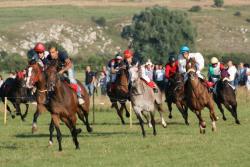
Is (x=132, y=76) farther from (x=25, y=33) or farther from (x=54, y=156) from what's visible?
(x=25, y=33)

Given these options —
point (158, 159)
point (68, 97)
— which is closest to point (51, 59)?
point (68, 97)

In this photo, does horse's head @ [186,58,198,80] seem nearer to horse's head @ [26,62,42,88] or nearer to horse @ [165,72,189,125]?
horse @ [165,72,189,125]

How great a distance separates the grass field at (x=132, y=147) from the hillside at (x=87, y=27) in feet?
368

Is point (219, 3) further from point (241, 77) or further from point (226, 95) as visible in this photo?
point (226, 95)

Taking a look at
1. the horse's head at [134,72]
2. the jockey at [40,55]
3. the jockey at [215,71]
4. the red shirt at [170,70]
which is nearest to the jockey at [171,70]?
the red shirt at [170,70]

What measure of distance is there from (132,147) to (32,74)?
3.14 meters

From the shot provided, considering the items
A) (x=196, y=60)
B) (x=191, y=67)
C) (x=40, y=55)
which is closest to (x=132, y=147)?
(x=40, y=55)

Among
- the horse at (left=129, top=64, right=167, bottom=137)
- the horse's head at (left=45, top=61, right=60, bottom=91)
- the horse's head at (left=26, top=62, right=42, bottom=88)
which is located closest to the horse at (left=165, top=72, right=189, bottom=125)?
the horse at (left=129, top=64, right=167, bottom=137)

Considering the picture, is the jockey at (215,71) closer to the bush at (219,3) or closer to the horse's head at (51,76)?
the horse's head at (51,76)

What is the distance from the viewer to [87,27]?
160375 millimetres

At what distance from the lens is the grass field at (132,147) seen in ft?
61.1

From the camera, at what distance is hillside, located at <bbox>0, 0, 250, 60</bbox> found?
14700 centimetres

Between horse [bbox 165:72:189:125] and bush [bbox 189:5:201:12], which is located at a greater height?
horse [bbox 165:72:189:125]

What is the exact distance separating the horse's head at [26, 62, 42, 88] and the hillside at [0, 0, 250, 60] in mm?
118355
